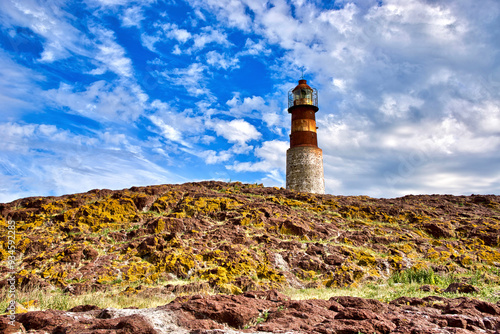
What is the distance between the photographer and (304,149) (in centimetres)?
2631

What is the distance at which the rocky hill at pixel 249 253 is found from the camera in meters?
4.73

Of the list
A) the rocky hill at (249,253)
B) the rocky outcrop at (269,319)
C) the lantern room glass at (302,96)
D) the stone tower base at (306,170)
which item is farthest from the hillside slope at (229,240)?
the lantern room glass at (302,96)

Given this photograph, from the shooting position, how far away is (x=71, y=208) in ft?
46.2

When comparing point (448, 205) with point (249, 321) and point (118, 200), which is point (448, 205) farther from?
point (249, 321)

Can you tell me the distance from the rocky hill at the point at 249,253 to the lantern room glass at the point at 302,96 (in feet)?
40.3

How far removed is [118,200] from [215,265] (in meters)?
6.14

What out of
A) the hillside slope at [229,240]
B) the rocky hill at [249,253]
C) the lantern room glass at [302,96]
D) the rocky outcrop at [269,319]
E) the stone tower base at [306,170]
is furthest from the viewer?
the lantern room glass at [302,96]

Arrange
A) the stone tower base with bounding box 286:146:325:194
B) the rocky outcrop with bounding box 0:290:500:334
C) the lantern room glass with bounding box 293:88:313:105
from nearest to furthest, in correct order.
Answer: the rocky outcrop with bounding box 0:290:500:334
the stone tower base with bounding box 286:146:325:194
the lantern room glass with bounding box 293:88:313:105

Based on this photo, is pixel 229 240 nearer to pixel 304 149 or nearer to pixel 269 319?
pixel 269 319

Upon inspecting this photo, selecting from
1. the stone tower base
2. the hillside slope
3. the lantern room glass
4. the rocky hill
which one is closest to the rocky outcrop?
the rocky hill

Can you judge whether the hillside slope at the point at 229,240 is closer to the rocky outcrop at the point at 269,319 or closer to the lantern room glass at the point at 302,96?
the rocky outcrop at the point at 269,319

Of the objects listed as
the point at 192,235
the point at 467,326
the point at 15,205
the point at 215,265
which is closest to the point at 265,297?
the point at 467,326

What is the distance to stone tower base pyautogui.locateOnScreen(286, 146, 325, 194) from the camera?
25.7 meters

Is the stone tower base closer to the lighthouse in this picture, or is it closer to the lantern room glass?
the lighthouse
